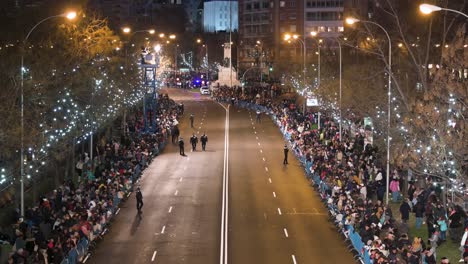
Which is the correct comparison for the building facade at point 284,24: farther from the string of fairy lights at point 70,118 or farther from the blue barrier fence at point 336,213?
the string of fairy lights at point 70,118

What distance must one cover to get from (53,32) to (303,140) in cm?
1854

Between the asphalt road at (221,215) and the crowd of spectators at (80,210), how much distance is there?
0.78 m

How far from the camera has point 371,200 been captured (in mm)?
37062

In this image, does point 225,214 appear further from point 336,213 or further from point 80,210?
point 80,210

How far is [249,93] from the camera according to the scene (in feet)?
353

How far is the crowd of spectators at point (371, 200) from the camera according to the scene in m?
26.4

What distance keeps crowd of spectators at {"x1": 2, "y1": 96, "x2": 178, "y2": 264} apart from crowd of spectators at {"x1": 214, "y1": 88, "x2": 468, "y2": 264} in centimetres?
959

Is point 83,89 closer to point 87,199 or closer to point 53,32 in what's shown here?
point 53,32

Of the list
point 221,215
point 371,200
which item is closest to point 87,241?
point 221,215

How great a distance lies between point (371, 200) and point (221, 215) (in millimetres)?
6731

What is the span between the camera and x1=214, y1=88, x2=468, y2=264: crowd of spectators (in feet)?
86.6

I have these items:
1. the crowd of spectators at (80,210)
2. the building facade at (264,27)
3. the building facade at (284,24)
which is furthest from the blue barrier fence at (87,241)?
the building facade at (284,24)

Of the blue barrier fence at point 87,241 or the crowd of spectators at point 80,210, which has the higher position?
the crowd of spectators at point 80,210

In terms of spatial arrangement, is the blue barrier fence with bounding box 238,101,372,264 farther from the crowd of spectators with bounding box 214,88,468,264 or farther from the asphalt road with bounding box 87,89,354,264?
the asphalt road with bounding box 87,89,354,264
